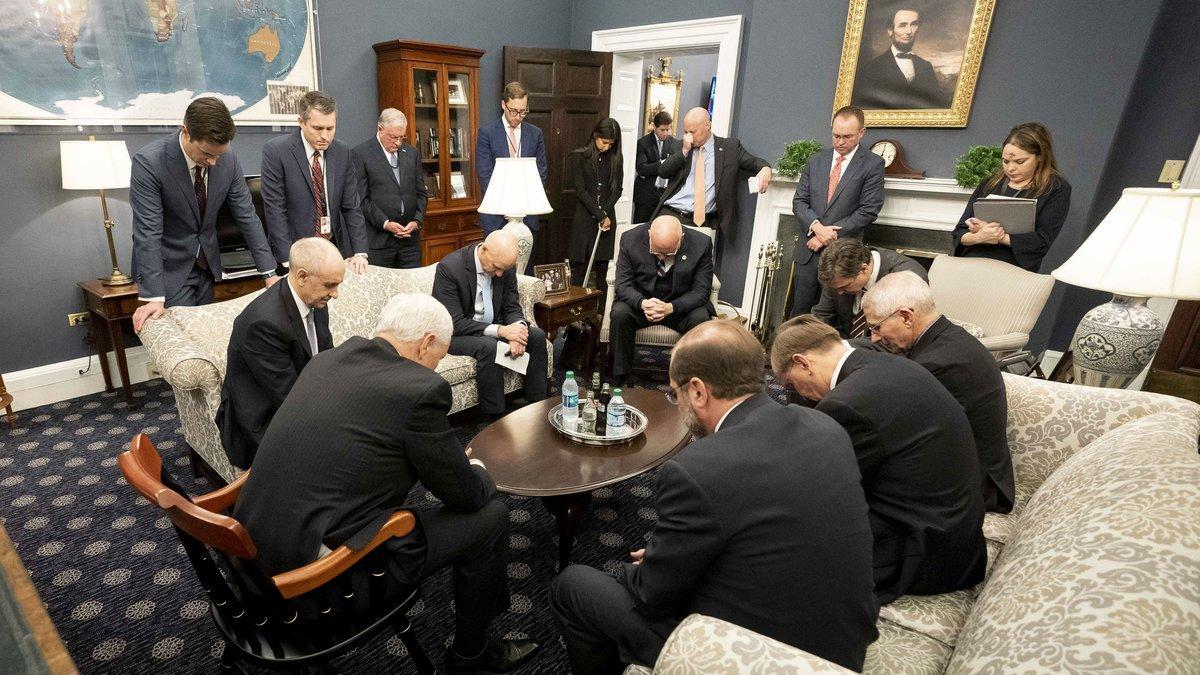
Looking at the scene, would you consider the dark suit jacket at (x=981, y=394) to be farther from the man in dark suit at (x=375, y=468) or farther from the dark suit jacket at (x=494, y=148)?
the dark suit jacket at (x=494, y=148)

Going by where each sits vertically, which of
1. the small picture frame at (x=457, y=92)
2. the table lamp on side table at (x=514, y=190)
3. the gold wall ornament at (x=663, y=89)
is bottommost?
the table lamp on side table at (x=514, y=190)

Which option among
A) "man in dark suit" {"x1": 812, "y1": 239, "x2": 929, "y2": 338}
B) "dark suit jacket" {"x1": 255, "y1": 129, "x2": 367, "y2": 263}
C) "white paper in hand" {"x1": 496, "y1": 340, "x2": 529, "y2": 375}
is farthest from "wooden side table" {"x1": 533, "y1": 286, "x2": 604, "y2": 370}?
"man in dark suit" {"x1": 812, "y1": 239, "x2": 929, "y2": 338}

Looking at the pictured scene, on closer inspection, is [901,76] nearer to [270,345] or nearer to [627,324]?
[627,324]

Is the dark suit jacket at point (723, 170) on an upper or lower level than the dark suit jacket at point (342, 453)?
upper

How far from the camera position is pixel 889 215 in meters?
4.32

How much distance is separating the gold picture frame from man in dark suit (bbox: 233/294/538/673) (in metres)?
3.83

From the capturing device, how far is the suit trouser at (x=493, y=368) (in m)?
3.15

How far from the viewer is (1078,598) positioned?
3.43 feet

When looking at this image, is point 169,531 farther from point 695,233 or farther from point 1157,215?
point 1157,215

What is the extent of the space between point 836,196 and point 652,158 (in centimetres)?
199

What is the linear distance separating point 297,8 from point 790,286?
410cm

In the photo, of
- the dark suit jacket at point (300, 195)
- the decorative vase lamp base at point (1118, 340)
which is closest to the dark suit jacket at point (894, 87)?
the decorative vase lamp base at point (1118, 340)

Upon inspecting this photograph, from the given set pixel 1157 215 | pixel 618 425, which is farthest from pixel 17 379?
pixel 1157 215

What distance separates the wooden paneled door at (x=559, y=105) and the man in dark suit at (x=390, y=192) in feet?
5.26
